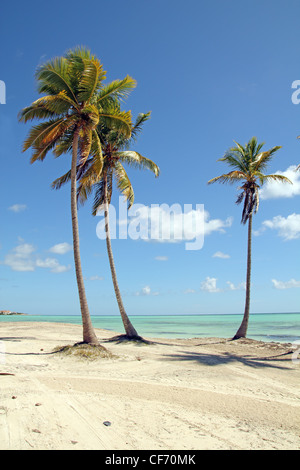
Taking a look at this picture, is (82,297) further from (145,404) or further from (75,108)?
(75,108)

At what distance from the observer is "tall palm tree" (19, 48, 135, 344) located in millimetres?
12188

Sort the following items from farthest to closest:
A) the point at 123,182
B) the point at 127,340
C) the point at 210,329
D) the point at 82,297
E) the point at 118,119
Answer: the point at 210,329 < the point at 123,182 < the point at 127,340 < the point at 118,119 < the point at 82,297

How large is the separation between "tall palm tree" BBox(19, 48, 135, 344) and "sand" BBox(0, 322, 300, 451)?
3430mm

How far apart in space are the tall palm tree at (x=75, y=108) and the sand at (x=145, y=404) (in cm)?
343

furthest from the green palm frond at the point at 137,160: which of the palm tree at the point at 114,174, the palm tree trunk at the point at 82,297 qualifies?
the palm tree trunk at the point at 82,297

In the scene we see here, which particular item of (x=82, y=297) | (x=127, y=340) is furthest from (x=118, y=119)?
(x=127, y=340)

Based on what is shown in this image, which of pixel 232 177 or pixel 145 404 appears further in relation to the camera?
pixel 232 177

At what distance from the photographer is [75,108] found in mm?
12969

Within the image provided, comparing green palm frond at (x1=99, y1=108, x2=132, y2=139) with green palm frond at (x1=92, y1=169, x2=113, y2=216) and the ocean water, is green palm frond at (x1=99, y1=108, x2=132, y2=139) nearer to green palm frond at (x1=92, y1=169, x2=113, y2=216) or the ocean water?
green palm frond at (x1=92, y1=169, x2=113, y2=216)

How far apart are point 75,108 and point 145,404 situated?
11.3 m

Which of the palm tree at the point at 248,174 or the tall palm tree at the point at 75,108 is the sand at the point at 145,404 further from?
the palm tree at the point at 248,174

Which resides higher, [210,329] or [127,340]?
[127,340]

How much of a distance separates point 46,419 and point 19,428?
0.51m

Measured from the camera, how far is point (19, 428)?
4668mm
